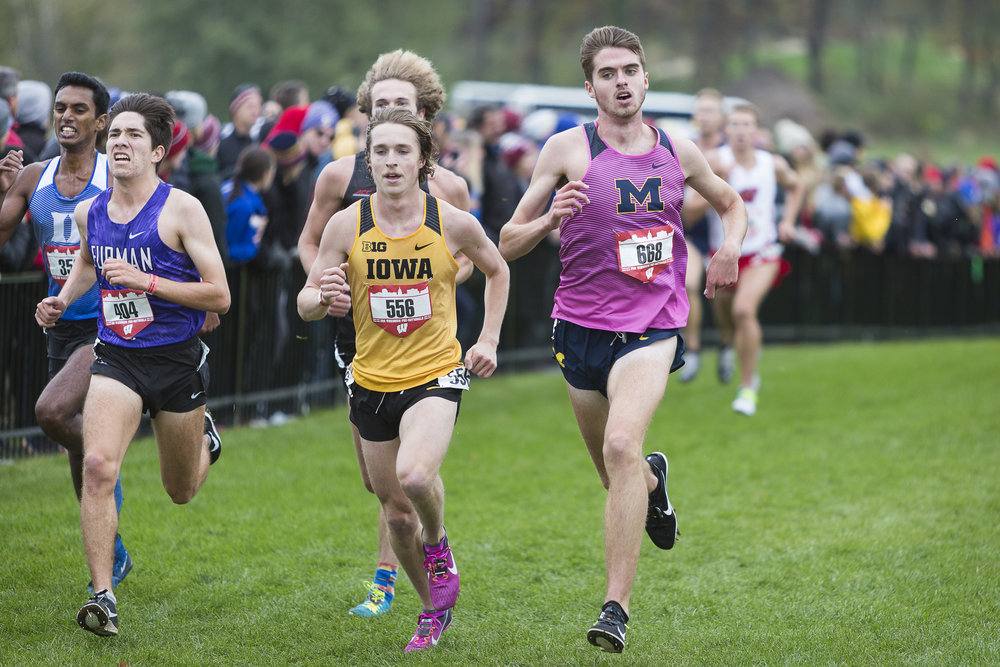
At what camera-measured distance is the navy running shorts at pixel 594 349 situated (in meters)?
5.36

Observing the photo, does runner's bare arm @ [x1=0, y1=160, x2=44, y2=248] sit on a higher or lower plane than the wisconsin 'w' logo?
lower

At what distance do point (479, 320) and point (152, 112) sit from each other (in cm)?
742

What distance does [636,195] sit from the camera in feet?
17.6

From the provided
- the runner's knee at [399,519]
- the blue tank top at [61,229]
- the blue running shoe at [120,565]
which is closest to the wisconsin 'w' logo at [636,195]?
the runner's knee at [399,519]

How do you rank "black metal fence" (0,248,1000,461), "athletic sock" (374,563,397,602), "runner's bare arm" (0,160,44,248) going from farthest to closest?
"black metal fence" (0,248,1000,461) < "runner's bare arm" (0,160,44,248) < "athletic sock" (374,563,397,602)

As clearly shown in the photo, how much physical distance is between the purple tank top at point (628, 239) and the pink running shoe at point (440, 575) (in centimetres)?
116

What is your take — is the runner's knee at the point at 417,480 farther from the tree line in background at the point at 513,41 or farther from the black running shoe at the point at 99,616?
the tree line in background at the point at 513,41

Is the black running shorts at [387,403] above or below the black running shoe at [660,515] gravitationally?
above

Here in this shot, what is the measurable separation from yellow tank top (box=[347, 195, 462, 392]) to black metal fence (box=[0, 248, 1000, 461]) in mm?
2053

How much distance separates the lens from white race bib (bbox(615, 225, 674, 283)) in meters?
5.36

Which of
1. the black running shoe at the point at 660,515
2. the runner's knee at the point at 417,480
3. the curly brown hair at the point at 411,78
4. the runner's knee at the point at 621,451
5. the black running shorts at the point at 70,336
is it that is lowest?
the black running shoe at the point at 660,515

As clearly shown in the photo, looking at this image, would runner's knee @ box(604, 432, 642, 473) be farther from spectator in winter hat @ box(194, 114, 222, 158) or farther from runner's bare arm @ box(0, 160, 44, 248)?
spectator in winter hat @ box(194, 114, 222, 158)

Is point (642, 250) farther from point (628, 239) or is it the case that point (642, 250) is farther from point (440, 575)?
point (440, 575)

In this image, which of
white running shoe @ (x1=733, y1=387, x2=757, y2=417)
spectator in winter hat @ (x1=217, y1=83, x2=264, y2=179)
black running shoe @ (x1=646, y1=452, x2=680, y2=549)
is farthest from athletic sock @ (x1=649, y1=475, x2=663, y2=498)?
spectator in winter hat @ (x1=217, y1=83, x2=264, y2=179)
